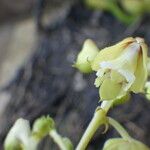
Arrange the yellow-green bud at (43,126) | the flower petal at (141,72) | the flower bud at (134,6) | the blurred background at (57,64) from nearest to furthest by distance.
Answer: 1. the flower petal at (141,72)
2. the yellow-green bud at (43,126)
3. the blurred background at (57,64)
4. the flower bud at (134,6)

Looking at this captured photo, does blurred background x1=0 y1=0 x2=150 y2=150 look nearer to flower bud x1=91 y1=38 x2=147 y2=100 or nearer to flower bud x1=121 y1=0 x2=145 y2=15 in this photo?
flower bud x1=121 y1=0 x2=145 y2=15

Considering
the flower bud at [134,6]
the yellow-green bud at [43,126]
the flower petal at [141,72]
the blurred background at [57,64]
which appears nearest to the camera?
the flower petal at [141,72]

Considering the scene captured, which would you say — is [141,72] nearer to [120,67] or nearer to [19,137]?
[120,67]

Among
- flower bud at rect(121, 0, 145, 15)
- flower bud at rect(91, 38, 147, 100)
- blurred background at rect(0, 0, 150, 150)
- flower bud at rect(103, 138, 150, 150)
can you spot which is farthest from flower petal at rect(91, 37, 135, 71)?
flower bud at rect(121, 0, 145, 15)

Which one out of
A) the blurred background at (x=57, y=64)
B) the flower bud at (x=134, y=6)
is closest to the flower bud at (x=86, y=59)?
the blurred background at (x=57, y=64)

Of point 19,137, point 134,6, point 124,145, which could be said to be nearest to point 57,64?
point 134,6

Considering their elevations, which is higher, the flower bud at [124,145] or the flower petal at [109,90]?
the flower petal at [109,90]

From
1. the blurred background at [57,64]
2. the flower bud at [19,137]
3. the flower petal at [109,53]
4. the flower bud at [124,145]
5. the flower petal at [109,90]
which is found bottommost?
the blurred background at [57,64]

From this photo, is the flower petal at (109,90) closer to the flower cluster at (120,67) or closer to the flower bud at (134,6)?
the flower cluster at (120,67)

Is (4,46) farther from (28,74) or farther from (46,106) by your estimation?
(46,106)
